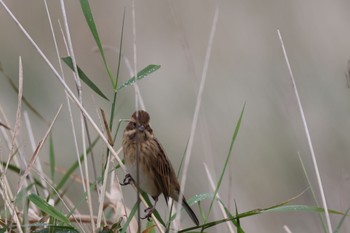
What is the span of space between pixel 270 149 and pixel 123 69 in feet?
6.03

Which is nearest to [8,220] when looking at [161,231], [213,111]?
[161,231]

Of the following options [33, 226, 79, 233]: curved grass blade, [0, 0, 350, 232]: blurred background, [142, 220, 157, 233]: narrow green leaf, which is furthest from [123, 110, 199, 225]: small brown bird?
[0, 0, 350, 232]: blurred background

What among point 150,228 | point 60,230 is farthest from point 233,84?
point 60,230

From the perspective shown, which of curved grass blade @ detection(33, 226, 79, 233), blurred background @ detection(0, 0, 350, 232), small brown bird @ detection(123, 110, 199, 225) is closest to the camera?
curved grass blade @ detection(33, 226, 79, 233)

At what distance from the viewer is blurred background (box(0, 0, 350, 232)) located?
708 centimetres

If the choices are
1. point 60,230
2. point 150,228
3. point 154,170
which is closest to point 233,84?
point 154,170

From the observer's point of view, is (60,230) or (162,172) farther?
(162,172)

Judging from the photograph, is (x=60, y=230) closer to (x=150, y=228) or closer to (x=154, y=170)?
(x=150, y=228)

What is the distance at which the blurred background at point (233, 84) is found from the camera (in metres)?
7.08

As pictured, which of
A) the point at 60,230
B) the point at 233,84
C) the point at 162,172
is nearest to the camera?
the point at 60,230

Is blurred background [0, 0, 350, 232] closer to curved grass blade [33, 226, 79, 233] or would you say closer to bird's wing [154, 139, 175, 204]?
bird's wing [154, 139, 175, 204]

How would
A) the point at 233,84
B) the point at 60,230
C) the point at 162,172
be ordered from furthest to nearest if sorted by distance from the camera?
the point at 233,84
the point at 162,172
the point at 60,230

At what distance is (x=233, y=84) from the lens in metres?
8.15

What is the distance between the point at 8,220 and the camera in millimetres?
3936
